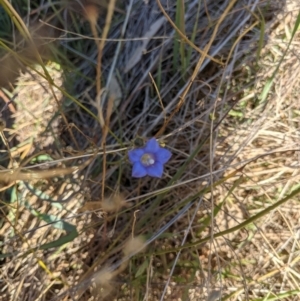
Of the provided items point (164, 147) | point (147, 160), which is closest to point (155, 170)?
point (147, 160)

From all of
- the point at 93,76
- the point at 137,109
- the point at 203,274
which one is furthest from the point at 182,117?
the point at 203,274

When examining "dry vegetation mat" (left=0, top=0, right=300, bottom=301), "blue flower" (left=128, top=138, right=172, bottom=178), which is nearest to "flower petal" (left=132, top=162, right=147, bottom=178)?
"blue flower" (left=128, top=138, right=172, bottom=178)

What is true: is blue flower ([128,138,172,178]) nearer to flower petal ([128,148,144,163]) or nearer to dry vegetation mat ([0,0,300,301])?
flower petal ([128,148,144,163])

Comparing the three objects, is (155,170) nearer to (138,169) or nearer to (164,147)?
(138,169)

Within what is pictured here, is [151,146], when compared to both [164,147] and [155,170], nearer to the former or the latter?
[155,170]

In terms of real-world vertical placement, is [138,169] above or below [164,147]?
above

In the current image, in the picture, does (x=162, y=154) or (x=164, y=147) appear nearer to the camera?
(x=162, y=154)
